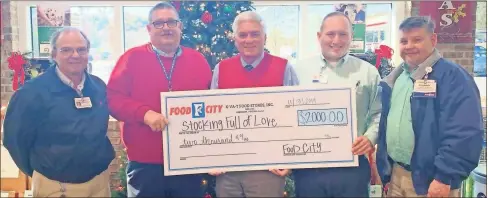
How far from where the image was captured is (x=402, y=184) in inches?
87.7

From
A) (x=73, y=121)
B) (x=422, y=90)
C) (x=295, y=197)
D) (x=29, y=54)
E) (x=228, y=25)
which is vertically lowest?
(x=295, y=197)

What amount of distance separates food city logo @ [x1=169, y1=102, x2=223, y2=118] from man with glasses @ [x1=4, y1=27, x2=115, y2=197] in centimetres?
34

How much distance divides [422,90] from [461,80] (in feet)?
0.59

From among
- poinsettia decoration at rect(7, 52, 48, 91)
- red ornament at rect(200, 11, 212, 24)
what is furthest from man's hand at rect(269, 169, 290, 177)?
poinsettia decoration at rect(7, 52, 48, 91)

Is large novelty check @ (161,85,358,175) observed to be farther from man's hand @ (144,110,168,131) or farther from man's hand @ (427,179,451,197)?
man's hand @ (427,179,451,197)

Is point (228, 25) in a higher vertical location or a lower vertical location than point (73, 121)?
higher

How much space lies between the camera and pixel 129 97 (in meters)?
2.15

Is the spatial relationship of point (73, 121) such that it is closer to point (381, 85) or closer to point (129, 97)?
point (129, 97)

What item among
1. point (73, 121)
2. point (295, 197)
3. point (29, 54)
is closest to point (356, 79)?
point (295, 197)

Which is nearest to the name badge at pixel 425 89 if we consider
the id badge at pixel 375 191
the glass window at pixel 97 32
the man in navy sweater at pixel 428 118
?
the man in navy sweater at pixel 428 118

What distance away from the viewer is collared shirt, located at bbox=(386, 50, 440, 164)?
212cm

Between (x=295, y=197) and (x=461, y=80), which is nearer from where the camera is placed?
(x=461, y=80)

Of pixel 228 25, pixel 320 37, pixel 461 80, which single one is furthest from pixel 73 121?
pixel 461 80

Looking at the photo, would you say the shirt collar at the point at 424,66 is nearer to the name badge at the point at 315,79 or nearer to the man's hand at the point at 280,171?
the name badge at the point at 315,79
